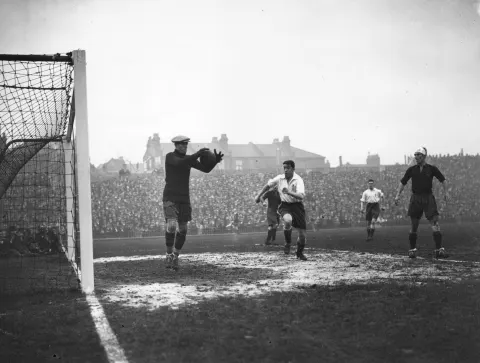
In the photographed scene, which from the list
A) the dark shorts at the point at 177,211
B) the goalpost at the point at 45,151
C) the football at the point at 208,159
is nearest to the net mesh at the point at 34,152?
the goalpost at the point at 45,151

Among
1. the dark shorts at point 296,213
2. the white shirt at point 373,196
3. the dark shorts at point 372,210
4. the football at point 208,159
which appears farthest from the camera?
the white shirt at point 373,196

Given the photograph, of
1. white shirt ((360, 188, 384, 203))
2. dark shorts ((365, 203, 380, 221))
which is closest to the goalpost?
dark shorts ((365, 203, 380, 221))

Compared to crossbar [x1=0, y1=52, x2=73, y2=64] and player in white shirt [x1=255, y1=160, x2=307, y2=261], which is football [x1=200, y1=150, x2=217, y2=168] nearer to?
player in white shirt [x1=255, y1=160, x2=307, y2=261]

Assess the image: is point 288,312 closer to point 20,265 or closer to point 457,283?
point 457,283

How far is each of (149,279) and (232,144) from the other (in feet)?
252

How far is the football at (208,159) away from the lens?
9.03m

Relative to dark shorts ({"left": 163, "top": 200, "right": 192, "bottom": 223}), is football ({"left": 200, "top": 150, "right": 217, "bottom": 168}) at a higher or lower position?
higher

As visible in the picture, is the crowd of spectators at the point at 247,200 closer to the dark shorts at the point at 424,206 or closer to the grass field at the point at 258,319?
the dark shorts at the point at 424,206

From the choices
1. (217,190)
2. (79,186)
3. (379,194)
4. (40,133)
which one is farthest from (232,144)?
(79,186)

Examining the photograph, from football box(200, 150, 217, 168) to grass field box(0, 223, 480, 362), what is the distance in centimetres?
186

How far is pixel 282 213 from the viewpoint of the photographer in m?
11.6

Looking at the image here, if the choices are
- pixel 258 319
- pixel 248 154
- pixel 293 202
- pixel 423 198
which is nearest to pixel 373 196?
pixel 423 198

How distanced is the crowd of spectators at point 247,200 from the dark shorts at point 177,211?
59.4 ft

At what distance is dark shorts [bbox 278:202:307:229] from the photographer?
11219 millimetres
